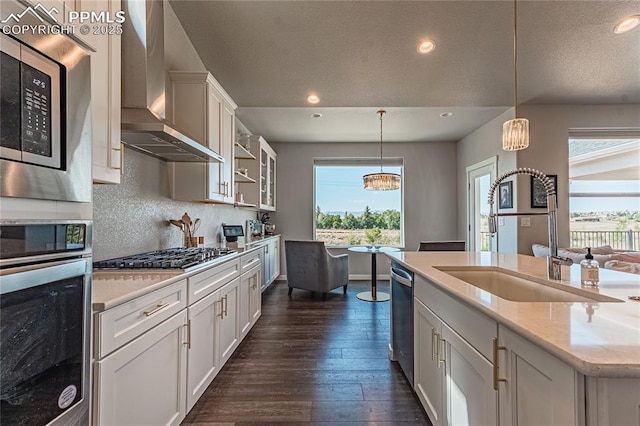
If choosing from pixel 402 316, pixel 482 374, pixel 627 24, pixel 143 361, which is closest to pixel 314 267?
pixel 402 316

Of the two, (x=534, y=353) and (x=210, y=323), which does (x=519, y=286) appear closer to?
(x=534, y=353)

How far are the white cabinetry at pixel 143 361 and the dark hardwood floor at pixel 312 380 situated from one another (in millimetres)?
426

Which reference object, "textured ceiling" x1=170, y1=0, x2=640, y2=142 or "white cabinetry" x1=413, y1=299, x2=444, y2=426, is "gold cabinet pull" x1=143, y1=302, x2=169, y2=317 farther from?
"textured ceiling" x1=170, y1=0, x2=640, y2=142

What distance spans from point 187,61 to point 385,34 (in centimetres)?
179

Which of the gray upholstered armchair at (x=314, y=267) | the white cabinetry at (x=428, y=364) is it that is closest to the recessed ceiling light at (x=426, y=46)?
the white cabinetry at (x=428, y=364)

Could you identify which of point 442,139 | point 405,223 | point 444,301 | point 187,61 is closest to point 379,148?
point 442,139

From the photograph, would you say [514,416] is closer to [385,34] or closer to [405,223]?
[385,34]

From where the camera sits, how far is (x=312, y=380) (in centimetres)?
216

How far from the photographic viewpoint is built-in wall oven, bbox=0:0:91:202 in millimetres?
692

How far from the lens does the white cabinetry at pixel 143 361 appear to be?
1069 mm

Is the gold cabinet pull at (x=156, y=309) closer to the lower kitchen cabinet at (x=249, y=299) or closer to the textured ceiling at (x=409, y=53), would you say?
the lower kitchen cabinet at (x=249, y=299)

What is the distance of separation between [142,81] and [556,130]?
4.73 meters

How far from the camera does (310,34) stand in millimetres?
2510

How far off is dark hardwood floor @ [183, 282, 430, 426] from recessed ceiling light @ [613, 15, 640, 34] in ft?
11.0
